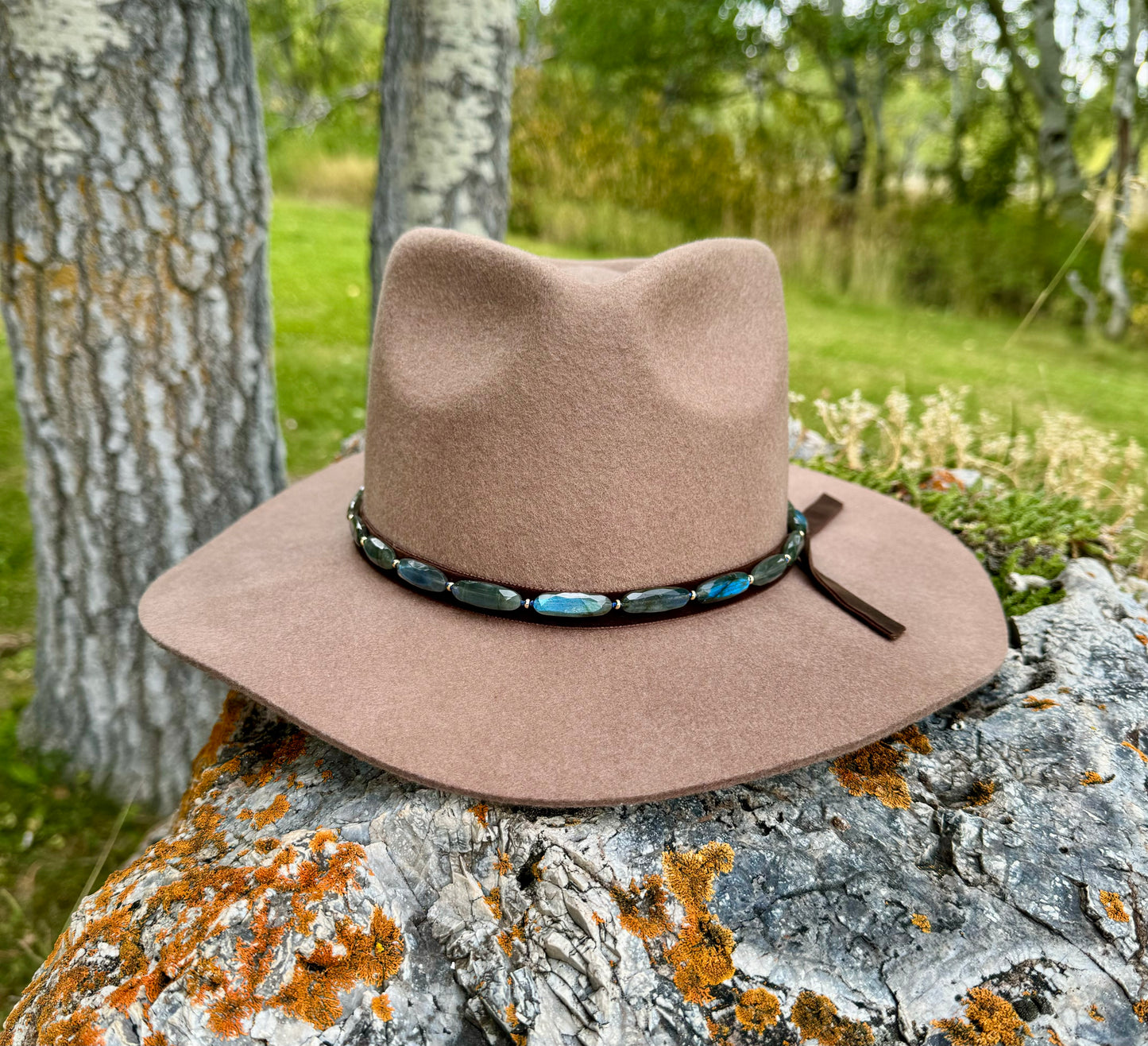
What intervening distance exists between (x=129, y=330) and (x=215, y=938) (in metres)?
2.09

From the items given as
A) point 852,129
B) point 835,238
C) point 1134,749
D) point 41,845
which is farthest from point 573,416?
point 852,129

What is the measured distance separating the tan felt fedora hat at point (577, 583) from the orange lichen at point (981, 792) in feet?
0.72

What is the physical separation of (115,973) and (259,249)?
233 cm

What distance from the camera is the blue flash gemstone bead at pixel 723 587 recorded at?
1589mm

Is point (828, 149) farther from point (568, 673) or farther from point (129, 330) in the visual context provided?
point (568, 673)

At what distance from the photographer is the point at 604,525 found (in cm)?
152

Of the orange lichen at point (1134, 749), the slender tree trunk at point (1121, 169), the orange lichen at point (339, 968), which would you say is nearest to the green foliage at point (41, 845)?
the orange lichen at point (339, 968)

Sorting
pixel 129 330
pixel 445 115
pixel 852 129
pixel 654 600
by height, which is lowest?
pixel 654 600

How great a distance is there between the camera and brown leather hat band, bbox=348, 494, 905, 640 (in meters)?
1.55

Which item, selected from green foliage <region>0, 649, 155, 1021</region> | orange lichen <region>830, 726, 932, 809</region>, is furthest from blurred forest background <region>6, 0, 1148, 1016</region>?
orange lichen <region>830, 726, 932, 809</region>

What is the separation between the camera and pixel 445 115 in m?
3.45

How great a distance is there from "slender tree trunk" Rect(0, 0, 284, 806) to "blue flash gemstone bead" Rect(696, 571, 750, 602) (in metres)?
2.10

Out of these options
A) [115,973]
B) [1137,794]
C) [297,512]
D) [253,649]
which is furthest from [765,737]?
[297,512]

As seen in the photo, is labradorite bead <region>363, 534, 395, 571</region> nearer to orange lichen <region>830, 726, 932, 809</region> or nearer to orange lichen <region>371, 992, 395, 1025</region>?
orange lichen <region>371, 992, 395, 1025</region>
